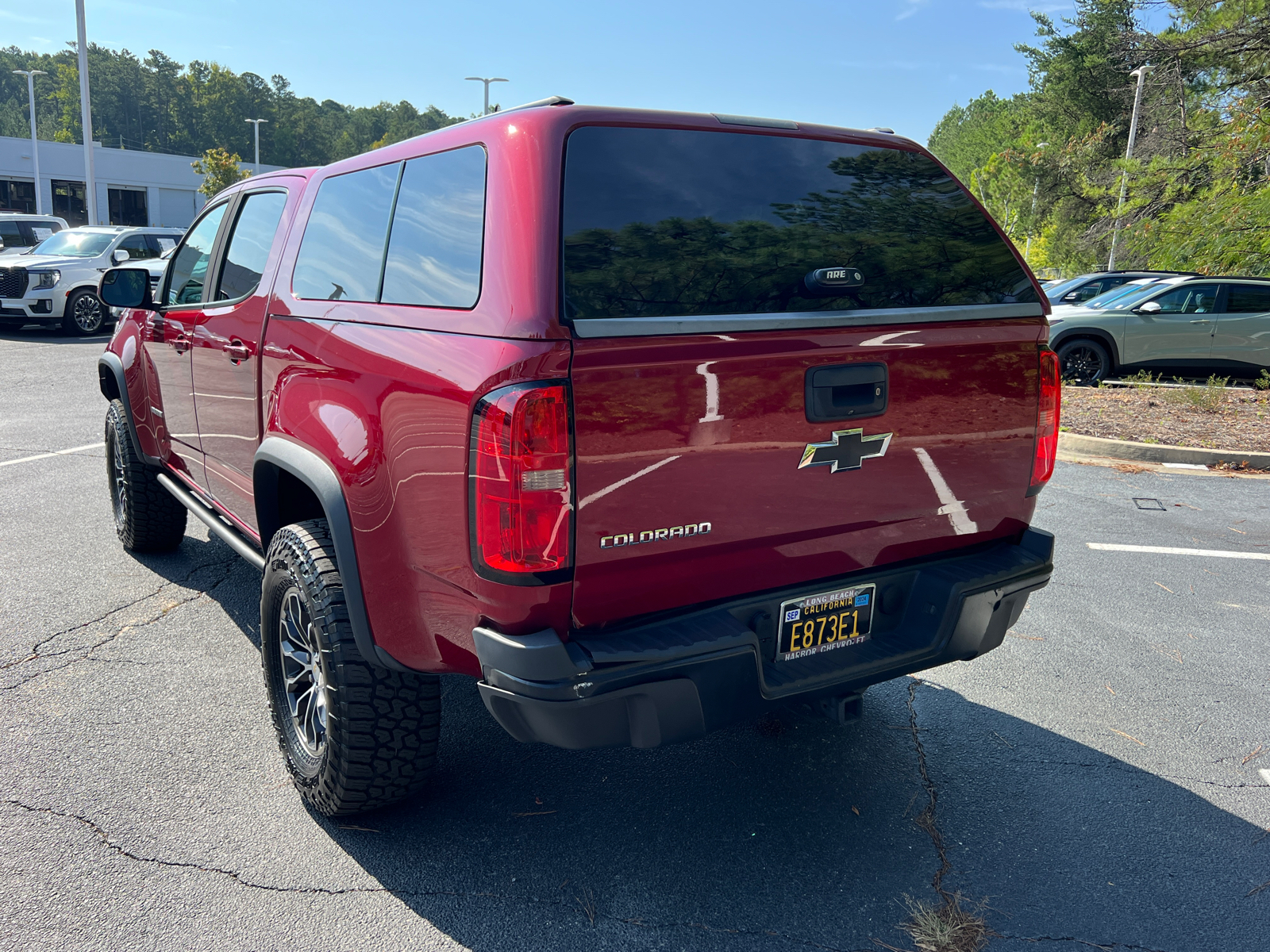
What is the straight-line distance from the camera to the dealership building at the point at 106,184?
51.0m

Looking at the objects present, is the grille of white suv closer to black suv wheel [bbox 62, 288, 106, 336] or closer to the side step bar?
black suv wheel [bbox 62, 288, 106, 336]

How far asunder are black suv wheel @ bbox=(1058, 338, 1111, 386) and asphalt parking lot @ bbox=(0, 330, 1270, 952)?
918 cm

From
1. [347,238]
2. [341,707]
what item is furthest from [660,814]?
[347,238]

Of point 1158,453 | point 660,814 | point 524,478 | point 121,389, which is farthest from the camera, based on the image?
point 1158,453

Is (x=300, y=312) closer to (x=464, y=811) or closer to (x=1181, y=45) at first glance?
(x=464, y=811)

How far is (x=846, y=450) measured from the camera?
2.59 metres

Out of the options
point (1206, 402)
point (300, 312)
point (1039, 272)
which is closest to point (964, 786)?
point (300, 312)

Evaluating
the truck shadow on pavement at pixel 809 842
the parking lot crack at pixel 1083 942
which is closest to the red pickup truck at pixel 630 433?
the truck shadow on pavement at pixel 809 842

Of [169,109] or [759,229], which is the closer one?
[759,229]

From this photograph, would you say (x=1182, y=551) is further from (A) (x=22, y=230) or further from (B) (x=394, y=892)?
(A) (x=22, y=230)

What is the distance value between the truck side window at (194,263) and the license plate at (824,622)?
119 inches

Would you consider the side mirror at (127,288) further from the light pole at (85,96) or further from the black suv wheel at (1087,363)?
the light pole at (85,96)

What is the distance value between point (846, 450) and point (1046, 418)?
879 millimetres

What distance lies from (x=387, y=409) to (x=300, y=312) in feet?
2.66
